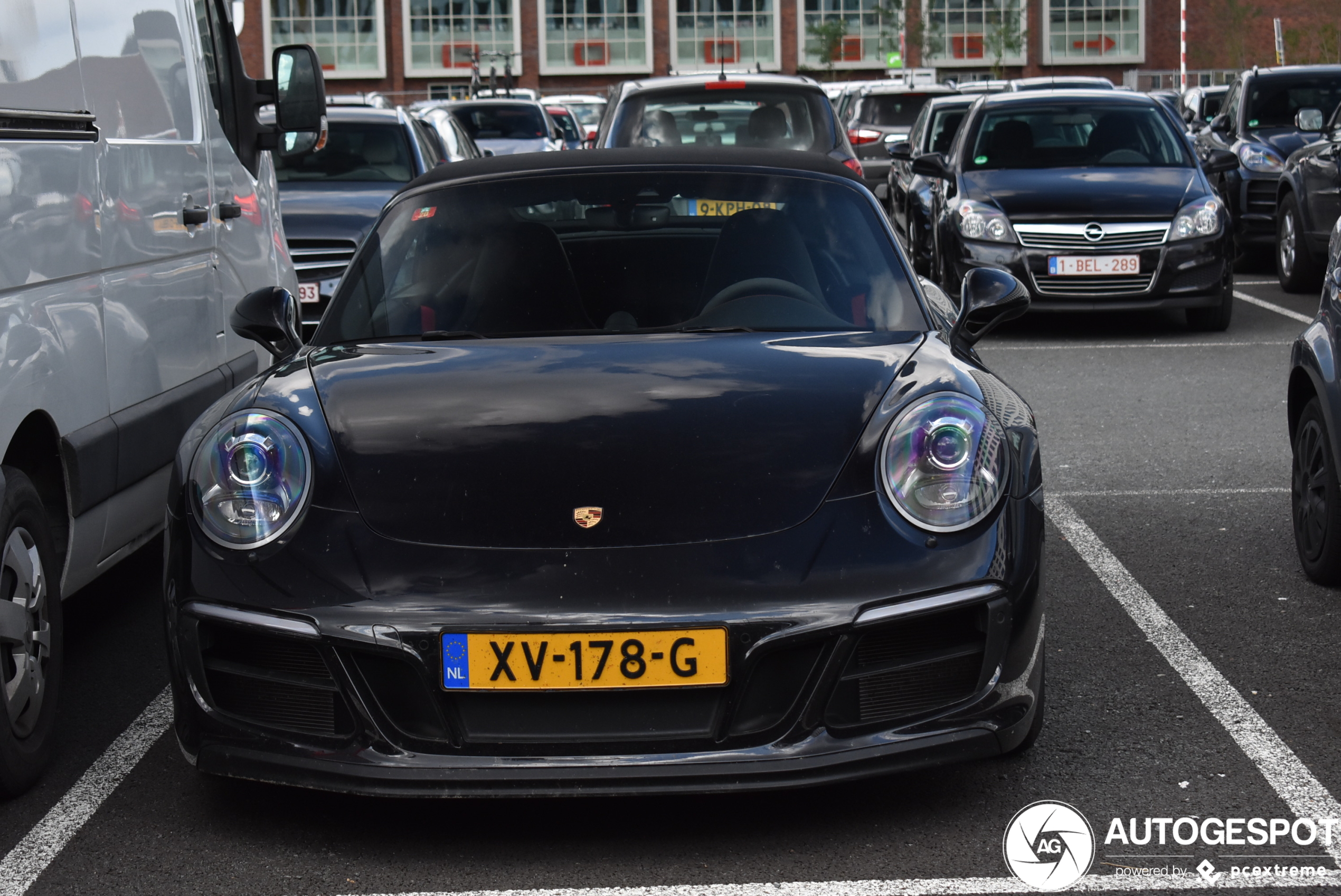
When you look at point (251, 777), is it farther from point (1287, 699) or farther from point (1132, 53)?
point (1132, 53)

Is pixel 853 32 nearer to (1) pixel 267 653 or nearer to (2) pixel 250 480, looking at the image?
(2) pixel 250 480

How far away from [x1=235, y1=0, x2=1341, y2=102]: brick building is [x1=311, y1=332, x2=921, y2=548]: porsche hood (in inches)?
2500

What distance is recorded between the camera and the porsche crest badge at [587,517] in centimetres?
332

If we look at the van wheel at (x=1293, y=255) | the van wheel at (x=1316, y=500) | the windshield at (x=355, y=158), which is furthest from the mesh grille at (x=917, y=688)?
the van wheel at (x=1293, y=255)

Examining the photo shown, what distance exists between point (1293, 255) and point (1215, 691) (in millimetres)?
9555

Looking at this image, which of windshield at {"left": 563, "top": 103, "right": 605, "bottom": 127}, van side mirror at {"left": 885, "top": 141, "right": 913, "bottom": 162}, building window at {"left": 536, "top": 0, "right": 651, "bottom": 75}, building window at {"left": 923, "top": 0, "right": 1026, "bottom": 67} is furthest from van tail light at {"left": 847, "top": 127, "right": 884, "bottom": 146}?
building window at {"left": 536, "top": 0, "right": 651, "bottom": 75}

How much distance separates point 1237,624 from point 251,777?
9.17 feet

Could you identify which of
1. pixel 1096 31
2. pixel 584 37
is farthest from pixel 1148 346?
pixel 1096 31

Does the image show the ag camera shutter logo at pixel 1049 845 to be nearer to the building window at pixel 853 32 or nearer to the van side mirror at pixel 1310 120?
the van side mirror at pixel 1310 120

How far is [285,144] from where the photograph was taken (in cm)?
650

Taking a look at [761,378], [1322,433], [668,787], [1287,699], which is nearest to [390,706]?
[668,787]

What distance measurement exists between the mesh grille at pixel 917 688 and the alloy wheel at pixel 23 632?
1788 mm

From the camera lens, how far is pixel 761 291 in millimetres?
4309

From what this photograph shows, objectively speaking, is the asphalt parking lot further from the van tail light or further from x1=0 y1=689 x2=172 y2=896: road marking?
the van tail light
